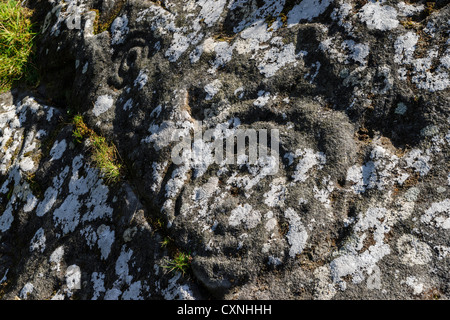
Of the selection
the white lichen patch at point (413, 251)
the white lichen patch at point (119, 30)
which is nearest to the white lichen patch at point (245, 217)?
the white lichen patch at point (413, 251)

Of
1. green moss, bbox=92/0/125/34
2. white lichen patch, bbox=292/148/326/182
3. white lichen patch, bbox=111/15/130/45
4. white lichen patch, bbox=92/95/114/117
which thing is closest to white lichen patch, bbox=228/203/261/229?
white lichen patch, bbox=292/148/326/182

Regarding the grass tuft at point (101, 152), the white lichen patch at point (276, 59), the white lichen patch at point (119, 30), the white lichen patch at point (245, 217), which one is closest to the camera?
→ the white lichen patch at point (245, 217)

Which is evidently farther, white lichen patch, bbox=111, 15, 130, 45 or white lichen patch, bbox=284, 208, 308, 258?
white lichen patch, bbox=111, 15, 130, 45

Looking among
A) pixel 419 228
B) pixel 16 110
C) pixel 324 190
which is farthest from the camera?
pixel 16 110

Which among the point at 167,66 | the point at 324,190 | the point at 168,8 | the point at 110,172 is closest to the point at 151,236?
the point at 110,172

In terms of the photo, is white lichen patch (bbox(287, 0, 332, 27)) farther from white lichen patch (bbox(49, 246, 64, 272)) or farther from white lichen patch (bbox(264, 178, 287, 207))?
white lichen patch (bbox(49, 246, 64, 272))

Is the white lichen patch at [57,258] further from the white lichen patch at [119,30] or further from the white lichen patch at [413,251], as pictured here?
the white lichen patch at [413,251]

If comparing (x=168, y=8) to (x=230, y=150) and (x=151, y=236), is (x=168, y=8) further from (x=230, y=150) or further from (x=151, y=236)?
(x=151, y=236)
